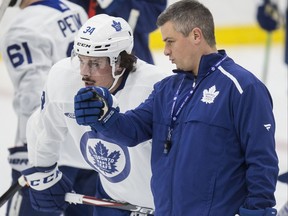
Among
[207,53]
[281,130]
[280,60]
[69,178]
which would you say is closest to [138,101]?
[207,53]

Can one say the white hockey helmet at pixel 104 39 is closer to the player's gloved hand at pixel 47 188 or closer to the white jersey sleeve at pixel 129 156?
the white jersey sleeve at pixel 129 156

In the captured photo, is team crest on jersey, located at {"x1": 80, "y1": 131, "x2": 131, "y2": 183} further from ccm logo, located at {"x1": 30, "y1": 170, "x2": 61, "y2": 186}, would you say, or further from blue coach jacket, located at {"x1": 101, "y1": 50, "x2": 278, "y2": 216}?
blue coach jacket, located at {"x1": 101, "y1": 50, "x2": 278, "y2": 216}

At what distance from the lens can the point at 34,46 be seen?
3.29 metres

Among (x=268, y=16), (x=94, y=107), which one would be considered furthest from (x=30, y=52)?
(x=268, y=16)

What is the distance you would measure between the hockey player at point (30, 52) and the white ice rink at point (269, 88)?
57 cm

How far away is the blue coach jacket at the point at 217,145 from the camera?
2.26 m

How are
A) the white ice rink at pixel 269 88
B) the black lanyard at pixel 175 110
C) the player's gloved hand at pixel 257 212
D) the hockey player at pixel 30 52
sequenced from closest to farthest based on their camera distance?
the player's gloved hand at pixel 257 212, the black lanyard at pixel 175 110, the hockey player at pixel 30 52, the white ice rink at pixel 269 88

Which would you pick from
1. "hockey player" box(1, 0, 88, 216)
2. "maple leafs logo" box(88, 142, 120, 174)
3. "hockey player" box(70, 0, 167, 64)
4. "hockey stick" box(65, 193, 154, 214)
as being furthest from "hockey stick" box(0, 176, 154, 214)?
"hockey player" box(70, 0, 167, 64)

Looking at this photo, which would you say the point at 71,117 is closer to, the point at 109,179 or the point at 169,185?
the point at 109,179

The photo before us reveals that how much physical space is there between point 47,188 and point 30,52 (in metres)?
0.58

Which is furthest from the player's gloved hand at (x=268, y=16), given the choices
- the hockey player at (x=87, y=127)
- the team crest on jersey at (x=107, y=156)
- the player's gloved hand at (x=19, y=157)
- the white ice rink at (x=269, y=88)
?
the team crest on jersey at (x=107, y=156)

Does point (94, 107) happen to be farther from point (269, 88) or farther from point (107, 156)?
point (269, 88)

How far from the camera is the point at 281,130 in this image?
18.5 ft

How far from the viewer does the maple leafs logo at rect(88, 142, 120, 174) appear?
2789mm
